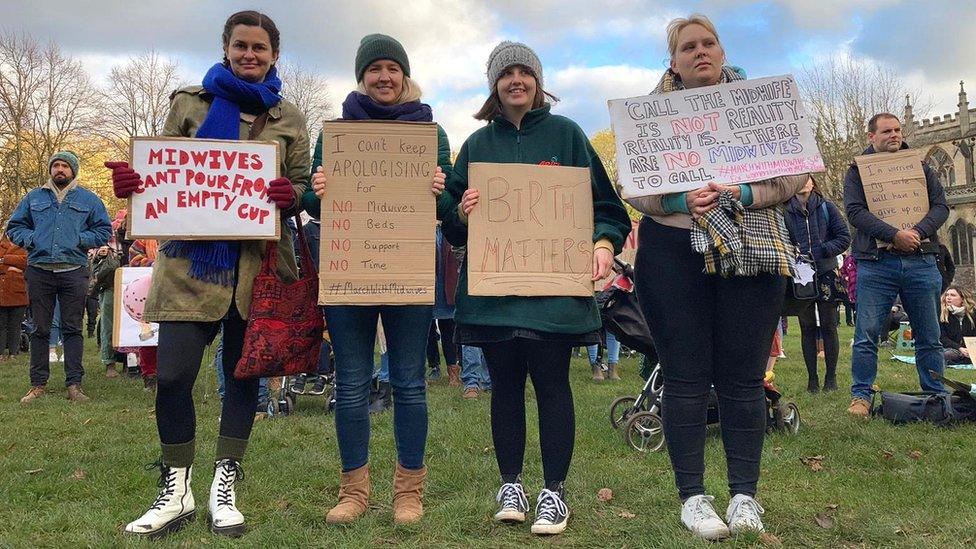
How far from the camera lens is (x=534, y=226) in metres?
3.39

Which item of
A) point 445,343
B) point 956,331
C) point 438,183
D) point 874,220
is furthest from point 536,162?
point 956,331

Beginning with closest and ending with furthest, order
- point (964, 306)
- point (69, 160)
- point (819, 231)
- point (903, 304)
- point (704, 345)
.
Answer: point (704, 345) → point (903, 304) → point (69, 160) → point (819, 231) → point (964, 306)

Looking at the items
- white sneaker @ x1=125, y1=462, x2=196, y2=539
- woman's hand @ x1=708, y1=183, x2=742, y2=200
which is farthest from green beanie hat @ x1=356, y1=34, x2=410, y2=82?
white sneaker @ x1=125, y1=462, x2=196, y2=539

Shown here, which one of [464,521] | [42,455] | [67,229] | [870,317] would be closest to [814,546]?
[464,521]

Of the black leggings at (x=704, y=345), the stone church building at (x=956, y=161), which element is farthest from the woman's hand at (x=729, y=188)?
the stone church building at (x=956, y=161)

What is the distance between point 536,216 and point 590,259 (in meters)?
0.33

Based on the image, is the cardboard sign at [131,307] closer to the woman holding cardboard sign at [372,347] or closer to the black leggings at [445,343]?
the black leggings at [445,343]

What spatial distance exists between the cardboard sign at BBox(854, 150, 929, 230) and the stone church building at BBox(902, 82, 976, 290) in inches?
1861

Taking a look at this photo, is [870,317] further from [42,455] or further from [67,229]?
[67,229]

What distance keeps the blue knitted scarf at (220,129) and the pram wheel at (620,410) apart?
330 cm

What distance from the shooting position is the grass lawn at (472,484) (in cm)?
322

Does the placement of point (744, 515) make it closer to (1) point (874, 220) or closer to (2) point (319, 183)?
(2) point (319, 183)

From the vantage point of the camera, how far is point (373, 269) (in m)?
3.39

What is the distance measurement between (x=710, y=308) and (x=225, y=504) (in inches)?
95.2
